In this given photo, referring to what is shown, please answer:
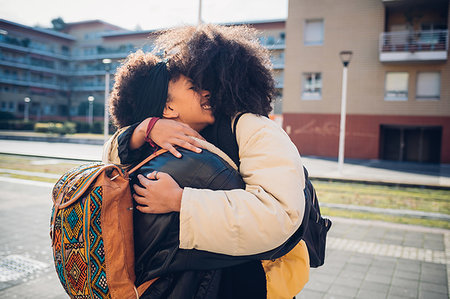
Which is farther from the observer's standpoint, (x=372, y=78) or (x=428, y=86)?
(x=372, y=78)

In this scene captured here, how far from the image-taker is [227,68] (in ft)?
5.23

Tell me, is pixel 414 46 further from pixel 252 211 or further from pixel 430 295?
pixel 252 211

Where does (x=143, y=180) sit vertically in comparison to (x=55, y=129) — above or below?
above

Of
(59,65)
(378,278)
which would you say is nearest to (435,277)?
(378,278)

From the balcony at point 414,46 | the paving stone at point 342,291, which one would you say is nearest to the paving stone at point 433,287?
the paving stone at point 342,291

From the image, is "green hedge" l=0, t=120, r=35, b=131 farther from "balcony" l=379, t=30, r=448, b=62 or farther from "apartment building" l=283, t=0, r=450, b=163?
"balcony" l=379, t=30, r=448, b=62

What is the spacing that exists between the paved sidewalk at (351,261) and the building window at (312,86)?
841 inches

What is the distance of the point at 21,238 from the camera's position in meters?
5.62

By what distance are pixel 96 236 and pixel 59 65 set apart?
69119 mm

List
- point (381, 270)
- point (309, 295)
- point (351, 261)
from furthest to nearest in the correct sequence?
point (351, 261), point (381, 270), point (309, 295)

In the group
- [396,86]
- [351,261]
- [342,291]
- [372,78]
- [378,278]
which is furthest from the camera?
[372,78]

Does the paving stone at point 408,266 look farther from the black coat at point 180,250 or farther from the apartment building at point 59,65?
the apartment building at point 59,65

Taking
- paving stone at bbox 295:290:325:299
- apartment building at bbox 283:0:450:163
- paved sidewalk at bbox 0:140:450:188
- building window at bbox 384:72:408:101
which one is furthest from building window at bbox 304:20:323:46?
paving stone at bbox 295:290:325:299

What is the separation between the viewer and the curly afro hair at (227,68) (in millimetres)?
1597
